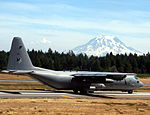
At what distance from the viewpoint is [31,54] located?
7500 inches

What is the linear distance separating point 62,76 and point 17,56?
7667 millimetres

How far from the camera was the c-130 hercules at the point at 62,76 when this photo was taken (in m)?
43.2

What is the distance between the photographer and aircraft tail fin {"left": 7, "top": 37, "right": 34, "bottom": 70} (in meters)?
43.1

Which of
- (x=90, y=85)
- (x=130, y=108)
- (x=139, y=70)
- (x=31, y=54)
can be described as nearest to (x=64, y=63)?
(x=31, y=54)

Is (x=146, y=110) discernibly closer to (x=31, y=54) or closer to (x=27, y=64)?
(x=27, y=64)

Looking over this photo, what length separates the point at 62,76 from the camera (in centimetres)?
4516

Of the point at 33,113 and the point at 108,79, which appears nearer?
the point at 33,113

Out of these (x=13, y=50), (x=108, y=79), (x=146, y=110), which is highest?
(x=13, y=50)

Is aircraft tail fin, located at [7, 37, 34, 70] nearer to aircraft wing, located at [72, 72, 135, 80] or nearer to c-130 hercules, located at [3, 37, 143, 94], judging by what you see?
c-130 hercules, located at [3, 37, 143, 94]

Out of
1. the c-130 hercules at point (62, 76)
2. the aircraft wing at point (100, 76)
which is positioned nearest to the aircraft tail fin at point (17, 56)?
the c-130 hercules at point (62, 76)

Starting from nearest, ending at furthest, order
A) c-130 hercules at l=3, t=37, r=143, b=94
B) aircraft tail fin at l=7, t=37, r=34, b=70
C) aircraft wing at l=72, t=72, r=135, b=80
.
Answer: aircraft tail fin at l=7, t=37, r=34, b=70, c-130 hercules at l=3, t=37, r=143, b=94, aircraft wing at l=72, t=72, r=135, b=80

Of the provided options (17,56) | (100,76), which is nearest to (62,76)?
(100,76)

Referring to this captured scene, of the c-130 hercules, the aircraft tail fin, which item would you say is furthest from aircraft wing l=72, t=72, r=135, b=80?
the aircraft tail fin

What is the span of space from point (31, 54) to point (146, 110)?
543 feet
